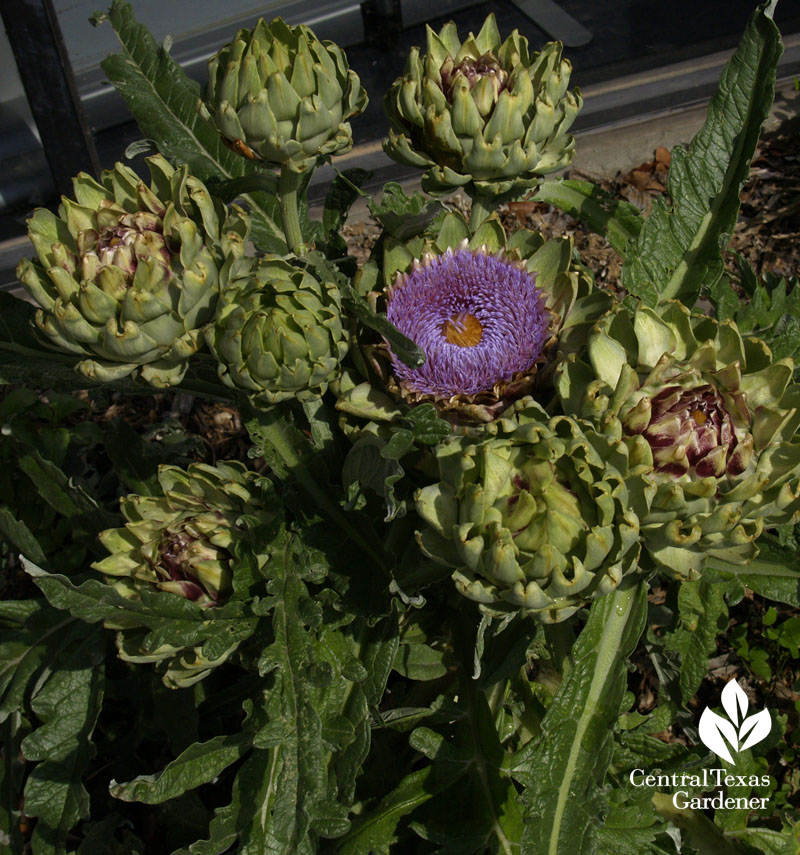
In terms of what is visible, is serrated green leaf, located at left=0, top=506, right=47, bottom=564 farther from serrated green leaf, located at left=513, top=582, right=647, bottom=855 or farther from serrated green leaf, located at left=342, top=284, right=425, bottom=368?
serrated green leaf, located at left=513, top=582, right=647, bottom=855

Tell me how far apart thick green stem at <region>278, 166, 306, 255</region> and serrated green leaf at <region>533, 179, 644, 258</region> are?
46 cm

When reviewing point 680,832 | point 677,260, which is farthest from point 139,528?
point 680,832

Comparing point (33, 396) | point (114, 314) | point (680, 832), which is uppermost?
point (114, 314)

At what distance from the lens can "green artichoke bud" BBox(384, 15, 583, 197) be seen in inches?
43.1

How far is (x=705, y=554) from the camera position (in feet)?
3.11

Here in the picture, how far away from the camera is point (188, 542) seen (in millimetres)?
1136

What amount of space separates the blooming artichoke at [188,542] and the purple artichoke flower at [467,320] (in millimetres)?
274

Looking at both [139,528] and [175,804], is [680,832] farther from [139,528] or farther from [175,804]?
[139,528]

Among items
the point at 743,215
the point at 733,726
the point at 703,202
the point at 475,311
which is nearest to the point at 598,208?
the point at 703,202

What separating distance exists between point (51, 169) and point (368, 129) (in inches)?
33.6

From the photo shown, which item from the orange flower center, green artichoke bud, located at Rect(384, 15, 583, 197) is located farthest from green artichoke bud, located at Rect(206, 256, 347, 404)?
green artichoke bud, located at Rect(384, 15, 583, 197)

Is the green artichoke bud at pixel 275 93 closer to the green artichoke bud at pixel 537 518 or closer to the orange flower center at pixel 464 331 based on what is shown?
the orange flower center at pixel 464 331

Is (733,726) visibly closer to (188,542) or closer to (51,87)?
(188,542)

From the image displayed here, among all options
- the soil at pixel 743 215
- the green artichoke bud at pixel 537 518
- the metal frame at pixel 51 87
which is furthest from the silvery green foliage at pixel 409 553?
the soil at pixel 743 215
